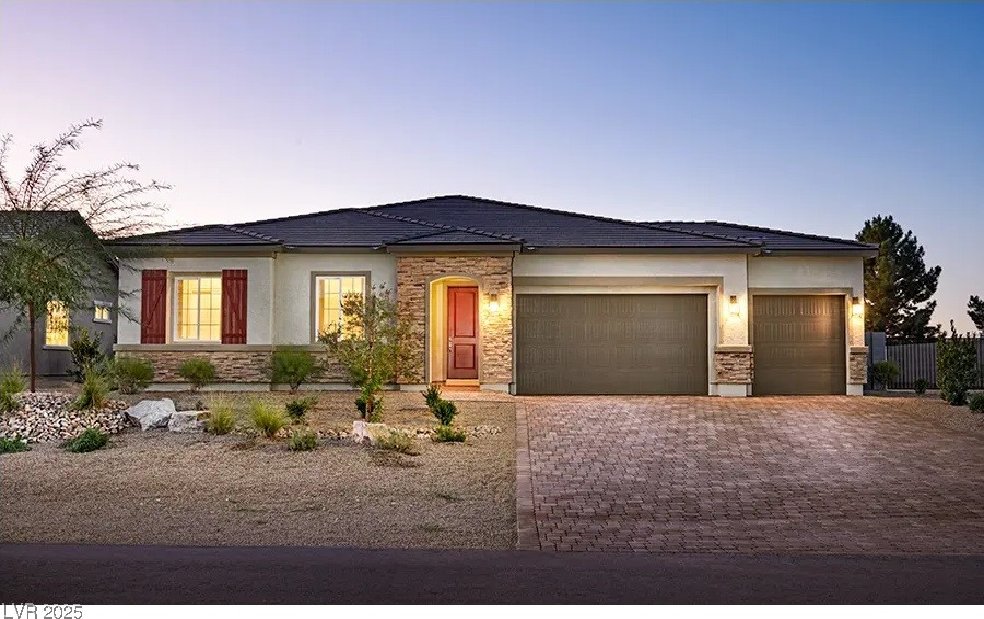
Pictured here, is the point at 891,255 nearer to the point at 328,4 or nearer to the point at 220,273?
the point at 220,273

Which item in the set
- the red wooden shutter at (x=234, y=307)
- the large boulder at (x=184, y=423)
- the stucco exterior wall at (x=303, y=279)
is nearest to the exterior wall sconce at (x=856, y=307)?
the stucco exterior wall at (x=303, y=279)

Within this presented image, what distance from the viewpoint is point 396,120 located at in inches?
755

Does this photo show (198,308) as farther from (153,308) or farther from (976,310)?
(976,310)

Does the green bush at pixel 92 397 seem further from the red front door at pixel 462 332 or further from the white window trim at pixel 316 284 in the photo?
the red front door at pixel 462 332

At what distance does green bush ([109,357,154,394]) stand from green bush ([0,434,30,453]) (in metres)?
5.71

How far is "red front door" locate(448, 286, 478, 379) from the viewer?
19781 mm

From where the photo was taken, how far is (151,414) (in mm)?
12977

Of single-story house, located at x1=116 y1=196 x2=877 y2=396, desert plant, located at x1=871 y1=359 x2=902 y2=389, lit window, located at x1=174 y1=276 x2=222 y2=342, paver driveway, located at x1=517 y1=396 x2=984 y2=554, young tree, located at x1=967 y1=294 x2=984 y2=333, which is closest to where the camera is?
paver driveway, located at x1=517 y1=396 x2=984 y2=554

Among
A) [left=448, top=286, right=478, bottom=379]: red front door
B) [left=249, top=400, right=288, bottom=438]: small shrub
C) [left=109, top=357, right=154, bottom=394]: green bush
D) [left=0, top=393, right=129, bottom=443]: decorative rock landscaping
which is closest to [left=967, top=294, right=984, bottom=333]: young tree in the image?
[left=448, top=286, right=478, bottom=379]: red front door

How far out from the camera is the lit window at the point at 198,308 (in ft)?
63.8

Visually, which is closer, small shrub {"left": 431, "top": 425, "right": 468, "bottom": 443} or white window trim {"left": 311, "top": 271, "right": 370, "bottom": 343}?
small shrub {"left": 431, "top": 425, "right": 468, "bottom": 443}

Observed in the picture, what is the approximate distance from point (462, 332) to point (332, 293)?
3.17 m

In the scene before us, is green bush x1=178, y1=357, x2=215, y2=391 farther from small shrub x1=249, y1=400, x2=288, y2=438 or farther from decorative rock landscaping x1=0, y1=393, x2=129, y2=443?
small shrub x1=249, y1=400, x2=288, y2=438

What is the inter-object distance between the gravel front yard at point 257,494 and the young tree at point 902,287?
25232 millimetres
